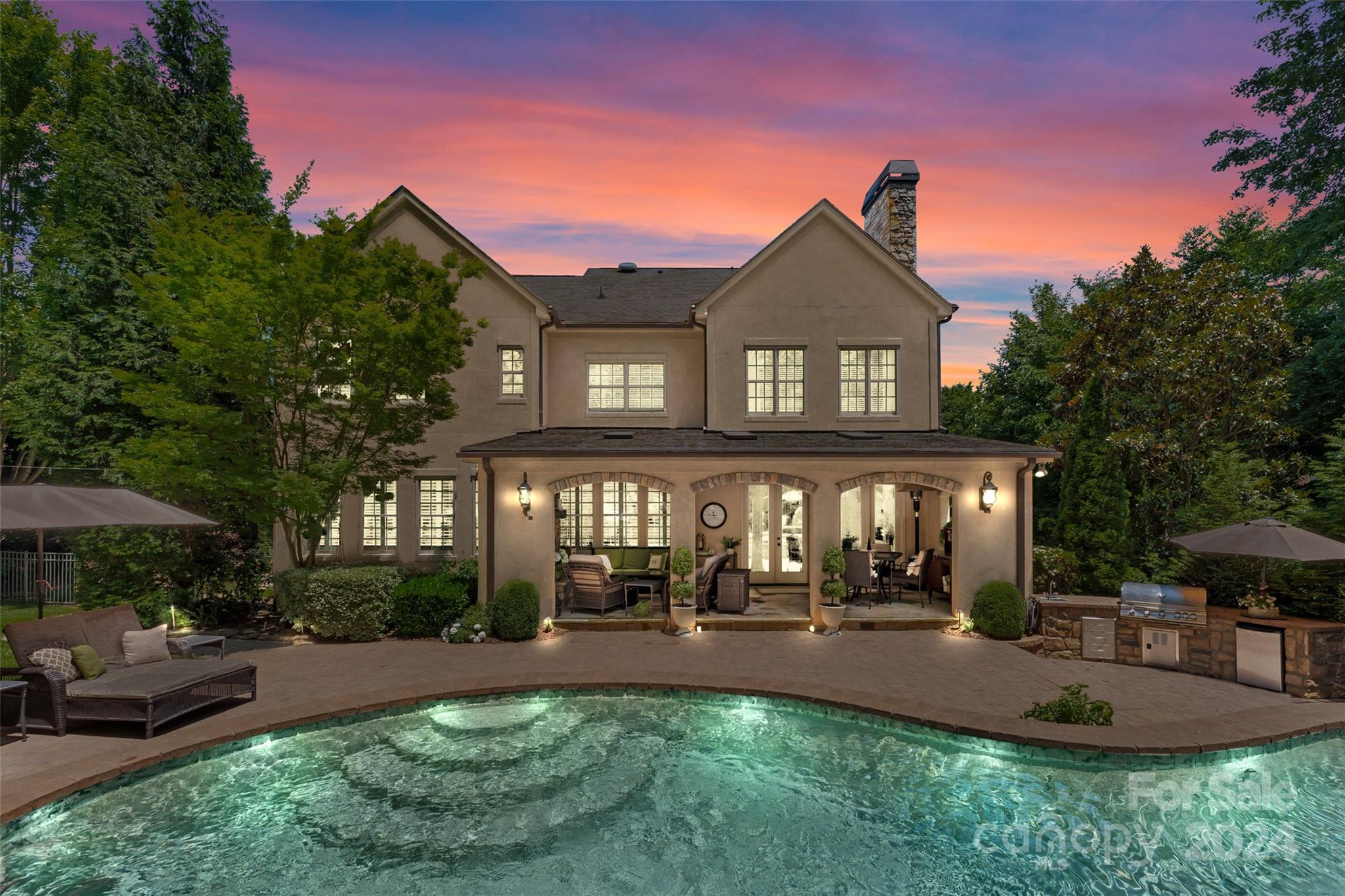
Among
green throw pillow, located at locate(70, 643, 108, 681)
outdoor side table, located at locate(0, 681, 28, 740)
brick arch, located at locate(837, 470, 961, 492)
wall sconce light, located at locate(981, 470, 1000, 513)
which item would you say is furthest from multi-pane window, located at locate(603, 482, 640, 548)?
outdoor side table, located at locate(0, 681, 28, 740)

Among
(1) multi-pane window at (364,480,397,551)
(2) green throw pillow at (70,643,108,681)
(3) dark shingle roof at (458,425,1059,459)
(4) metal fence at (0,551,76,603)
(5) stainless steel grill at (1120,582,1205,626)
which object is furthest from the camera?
(4) metal fence at (0,551,76,603)

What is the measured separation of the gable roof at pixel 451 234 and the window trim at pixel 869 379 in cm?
814

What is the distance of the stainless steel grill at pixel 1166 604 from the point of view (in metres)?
10.7

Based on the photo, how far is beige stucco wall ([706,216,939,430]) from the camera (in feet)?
56.1

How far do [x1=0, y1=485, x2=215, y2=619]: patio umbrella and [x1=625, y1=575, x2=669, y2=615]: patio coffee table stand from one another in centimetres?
860

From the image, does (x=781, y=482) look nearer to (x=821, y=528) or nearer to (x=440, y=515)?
(x=821, y=528)

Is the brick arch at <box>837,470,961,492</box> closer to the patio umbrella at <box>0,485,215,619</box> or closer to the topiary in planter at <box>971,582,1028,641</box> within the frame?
the topiary in planter at <box>971,582,1028,641</box>

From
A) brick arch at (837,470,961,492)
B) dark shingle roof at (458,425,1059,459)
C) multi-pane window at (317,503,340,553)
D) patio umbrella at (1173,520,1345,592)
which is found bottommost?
multi-pane window at (317,503,340,553)

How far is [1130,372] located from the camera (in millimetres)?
19609

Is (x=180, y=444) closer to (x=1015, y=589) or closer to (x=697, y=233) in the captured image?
(x=1015, y=589)

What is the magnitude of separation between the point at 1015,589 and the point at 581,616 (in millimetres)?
9538

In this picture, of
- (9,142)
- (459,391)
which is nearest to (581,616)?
(459,391)

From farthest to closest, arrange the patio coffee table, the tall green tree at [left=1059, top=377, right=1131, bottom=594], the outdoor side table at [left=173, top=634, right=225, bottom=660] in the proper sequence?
the tall green tree at [left=1059, top=377, right=1131, bottom=594], the patio coffee table, the outdoor side table at [left=173, top=634, right=225, bottom=660]

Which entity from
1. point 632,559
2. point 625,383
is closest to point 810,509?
point 632,559
